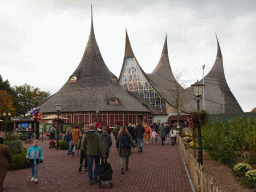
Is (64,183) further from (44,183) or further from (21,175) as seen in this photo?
(21,175)

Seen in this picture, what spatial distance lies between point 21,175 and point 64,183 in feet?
8.35

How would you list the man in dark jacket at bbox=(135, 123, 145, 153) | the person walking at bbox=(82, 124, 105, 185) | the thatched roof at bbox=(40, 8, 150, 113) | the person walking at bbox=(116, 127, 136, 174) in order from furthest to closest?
1. the thatched roof at bbox=(40, 8, 150, 113)
2. the man in dark jacket at bbox=(135, 123, 145, 153)
3. the person walking at bbox=(116, 127, 136, 174)
4. the person walking at bbox=(82, 124, 105, 185)

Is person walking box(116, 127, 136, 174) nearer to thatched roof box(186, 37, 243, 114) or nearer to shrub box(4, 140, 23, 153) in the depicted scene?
shrub box(4, 140, 23, 153)

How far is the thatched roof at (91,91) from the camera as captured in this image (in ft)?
135

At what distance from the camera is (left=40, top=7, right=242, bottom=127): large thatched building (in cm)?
4094

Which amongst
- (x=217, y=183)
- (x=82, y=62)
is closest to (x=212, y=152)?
(x=217, y=183)

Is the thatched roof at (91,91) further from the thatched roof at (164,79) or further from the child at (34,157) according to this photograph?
the child at (34,157)

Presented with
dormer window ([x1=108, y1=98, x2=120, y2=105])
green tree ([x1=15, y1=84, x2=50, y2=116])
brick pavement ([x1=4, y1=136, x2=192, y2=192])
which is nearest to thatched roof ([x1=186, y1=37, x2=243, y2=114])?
dormer window ([x1=108, y1=98, x2=120, y2=105])

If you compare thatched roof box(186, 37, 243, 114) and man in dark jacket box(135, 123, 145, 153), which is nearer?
man in dark jacket box(135, 123, 145, 153)

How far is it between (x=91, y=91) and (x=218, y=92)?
29.8 meters

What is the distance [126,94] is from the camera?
4553 centimetres

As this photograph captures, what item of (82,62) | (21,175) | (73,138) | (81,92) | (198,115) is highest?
(82,62)

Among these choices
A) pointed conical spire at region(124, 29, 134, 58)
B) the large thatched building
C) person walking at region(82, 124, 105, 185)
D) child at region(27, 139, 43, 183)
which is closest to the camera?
person walking at region(82, 124, 105, 185)

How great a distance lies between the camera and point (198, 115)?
431 inches
